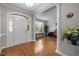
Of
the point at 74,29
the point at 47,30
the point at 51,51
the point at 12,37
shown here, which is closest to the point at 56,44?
the point at 51,51

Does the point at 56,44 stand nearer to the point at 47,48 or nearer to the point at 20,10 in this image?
the point at 47,48

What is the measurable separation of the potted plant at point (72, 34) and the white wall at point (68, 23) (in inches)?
2.9

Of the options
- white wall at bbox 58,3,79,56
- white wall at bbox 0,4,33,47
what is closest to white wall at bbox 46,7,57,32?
white wall at bbox 58,3,79,56

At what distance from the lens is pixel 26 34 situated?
6.48ft

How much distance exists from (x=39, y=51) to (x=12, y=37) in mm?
606

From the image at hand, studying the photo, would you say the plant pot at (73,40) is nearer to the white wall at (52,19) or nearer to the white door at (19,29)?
the white wall at (52,19)

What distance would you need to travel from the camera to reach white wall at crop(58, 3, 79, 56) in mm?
1758

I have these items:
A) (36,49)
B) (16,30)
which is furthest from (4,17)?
(36,49)

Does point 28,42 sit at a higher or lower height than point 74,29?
lower

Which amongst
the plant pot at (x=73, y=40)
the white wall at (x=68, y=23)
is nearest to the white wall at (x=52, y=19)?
the white wall at (x=68, y=23)

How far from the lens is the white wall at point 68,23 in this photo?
1.76 meters

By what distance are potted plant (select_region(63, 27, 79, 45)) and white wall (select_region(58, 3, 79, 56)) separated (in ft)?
0.24

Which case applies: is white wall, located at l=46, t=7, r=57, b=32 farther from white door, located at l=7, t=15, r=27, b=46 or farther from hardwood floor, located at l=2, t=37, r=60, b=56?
white door, located at l=7, t=15, r=27, b=46

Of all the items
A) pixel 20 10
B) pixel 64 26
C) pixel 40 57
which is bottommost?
pixel 40 57
